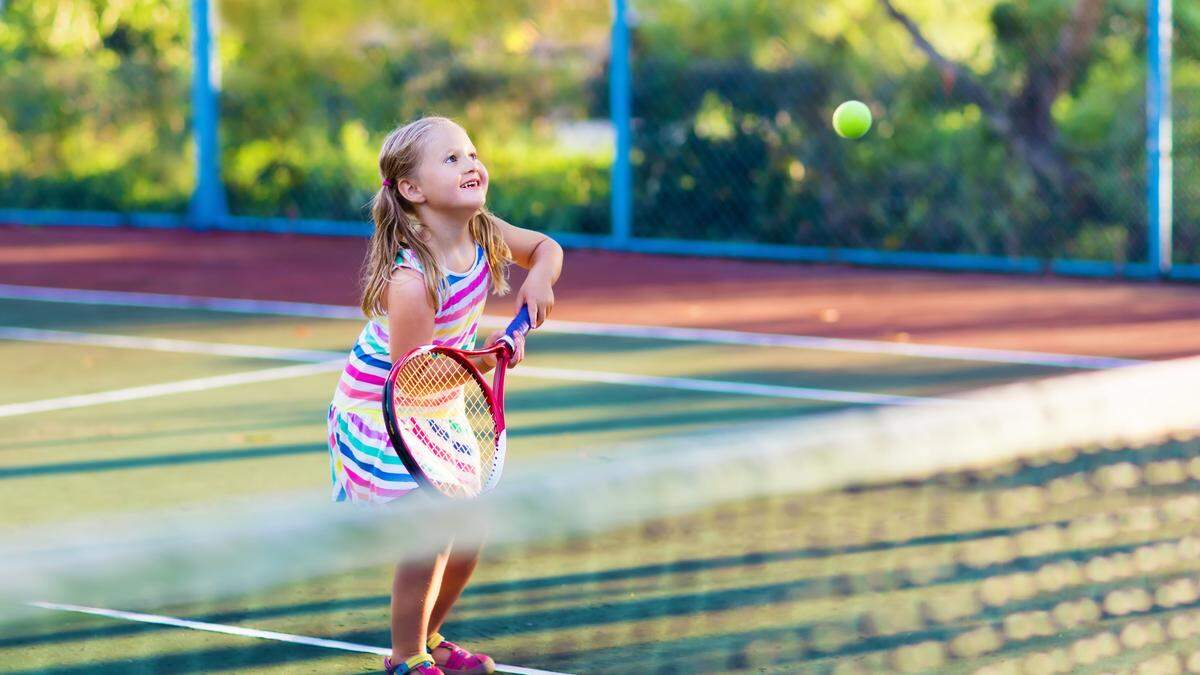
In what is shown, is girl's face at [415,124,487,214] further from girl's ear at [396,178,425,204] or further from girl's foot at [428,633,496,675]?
girl's foot at [428,633,496,675]

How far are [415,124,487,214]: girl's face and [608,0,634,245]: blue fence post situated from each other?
9.64 metres

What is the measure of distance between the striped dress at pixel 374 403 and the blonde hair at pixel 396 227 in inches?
1.1

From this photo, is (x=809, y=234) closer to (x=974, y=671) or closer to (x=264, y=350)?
(x=264, y=350)

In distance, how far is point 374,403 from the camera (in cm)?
418

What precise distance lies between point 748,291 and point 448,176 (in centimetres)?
772

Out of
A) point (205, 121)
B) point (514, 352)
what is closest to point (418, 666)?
point (514, 352)

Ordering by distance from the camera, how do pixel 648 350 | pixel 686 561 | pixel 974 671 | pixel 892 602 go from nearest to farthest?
pixel 974 671
pixel 892 602
pixel 686 561
pixel 648 350

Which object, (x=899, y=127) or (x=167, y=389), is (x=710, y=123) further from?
(x=167, y=389)

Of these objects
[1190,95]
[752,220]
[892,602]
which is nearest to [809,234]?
[752,220]

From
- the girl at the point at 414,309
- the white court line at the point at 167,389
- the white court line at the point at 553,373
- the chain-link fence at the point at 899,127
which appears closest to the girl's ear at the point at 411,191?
the girl at the point at 414,309

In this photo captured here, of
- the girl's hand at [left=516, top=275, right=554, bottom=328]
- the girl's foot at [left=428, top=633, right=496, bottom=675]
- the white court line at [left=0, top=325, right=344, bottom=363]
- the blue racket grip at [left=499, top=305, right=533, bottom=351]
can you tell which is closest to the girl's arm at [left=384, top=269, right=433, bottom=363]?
the blue racket grip at [left=499, top=305, right=533, bottom=351]

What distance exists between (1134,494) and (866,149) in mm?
7699

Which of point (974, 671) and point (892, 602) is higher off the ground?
point (892, 602)

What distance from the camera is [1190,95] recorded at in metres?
11.8
